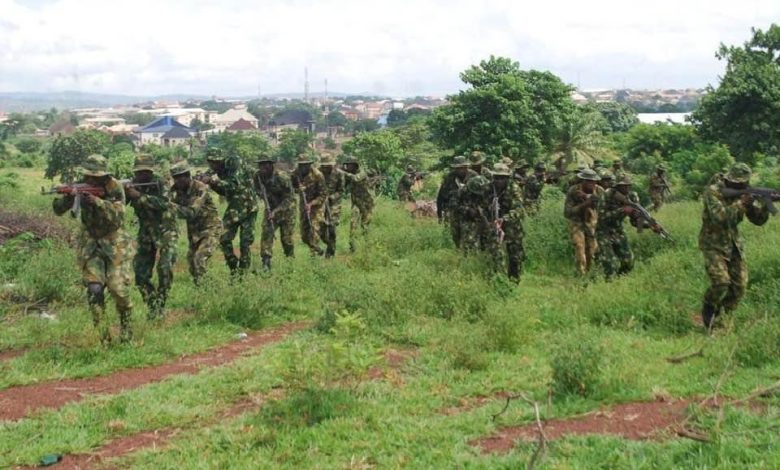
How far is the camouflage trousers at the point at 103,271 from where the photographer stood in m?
6.98

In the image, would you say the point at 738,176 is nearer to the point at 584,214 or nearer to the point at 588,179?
the point at 588,179

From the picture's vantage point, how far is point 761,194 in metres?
7.16

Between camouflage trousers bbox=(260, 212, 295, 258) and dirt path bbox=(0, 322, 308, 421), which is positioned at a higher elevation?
camouflage trousers bbox=(260, 212, 295, 258)

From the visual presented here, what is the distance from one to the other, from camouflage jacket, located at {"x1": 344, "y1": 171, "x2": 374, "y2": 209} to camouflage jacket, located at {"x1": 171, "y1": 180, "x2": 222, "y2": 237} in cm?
451

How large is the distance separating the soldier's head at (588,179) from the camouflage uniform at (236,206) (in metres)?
4.53

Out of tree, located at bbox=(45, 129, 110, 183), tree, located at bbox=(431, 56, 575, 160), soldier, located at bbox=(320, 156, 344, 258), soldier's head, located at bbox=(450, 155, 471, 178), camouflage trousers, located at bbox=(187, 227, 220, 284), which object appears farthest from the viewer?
tree, located at bbox=(45, 129, 110, 183)

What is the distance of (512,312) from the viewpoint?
289 inches

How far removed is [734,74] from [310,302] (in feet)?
64.9

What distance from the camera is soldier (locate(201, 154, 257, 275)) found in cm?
998

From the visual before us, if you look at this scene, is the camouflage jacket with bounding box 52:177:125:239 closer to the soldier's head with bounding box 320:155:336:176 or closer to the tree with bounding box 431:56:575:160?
the soldier's head with bounding box 320:155:336:176

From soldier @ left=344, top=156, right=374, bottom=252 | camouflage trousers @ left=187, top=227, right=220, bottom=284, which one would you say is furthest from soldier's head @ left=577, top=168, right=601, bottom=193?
camouflage trousers @ left=187, top=227, right=220, bottom=284

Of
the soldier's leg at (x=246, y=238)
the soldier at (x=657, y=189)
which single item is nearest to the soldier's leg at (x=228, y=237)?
the soldier's leg at (x=246, y=238)

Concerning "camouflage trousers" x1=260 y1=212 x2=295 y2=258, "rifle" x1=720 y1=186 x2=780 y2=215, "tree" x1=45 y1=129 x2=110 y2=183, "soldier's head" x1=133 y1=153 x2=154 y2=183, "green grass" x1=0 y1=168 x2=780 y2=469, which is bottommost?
"tree" x1=45 y1=129 x2=110 y2=183

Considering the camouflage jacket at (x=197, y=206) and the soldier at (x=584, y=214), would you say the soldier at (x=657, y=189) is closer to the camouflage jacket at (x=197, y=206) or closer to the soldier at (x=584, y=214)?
the soldier at (x=584, y=214)
